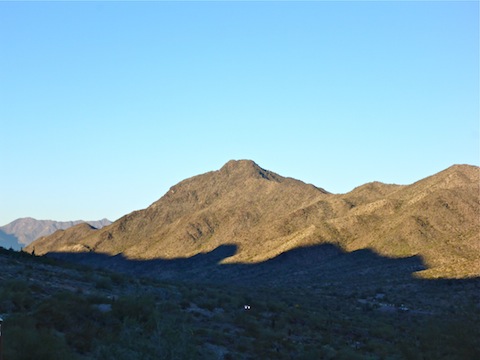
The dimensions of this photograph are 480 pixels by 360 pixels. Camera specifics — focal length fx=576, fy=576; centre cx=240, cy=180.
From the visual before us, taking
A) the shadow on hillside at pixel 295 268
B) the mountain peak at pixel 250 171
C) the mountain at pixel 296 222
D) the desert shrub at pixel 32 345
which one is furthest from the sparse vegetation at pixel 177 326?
the mountain peak at pixel 250 171

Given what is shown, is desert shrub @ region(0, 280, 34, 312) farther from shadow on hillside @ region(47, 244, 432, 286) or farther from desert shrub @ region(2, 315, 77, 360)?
shadow on hillside @ region(47, 244, 432, 286)

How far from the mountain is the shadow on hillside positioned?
2317 mm

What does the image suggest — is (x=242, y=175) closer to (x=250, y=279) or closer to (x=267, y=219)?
(x=267, y=219)

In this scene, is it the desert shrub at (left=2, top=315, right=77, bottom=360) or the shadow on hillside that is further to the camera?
the shadow on hillside

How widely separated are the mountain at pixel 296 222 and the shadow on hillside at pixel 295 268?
2.32 metres

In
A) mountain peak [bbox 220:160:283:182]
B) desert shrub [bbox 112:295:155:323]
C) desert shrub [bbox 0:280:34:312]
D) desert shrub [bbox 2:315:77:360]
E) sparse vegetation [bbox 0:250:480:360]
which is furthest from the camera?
mountain peak [bbox 220:160:283:182]

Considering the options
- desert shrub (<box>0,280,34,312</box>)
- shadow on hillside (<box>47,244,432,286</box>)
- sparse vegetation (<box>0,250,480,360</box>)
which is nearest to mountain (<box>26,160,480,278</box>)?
shadow on hillside (<box>47,244,432,286</box>)

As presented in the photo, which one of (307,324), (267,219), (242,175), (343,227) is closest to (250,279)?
(343,227)

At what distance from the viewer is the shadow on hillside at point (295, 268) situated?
81.1m

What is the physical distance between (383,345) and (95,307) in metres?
13.8

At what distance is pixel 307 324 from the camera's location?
31.4 m

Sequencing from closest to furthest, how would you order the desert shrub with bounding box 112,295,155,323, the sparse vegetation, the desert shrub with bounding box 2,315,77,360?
the desert shrub with bounding box 2,315,77,360, the sparse vegetation, the desert shrub with bounding box 112,295,155,323

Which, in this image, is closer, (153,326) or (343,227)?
(153,326)

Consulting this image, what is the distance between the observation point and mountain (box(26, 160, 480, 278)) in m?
93.4
